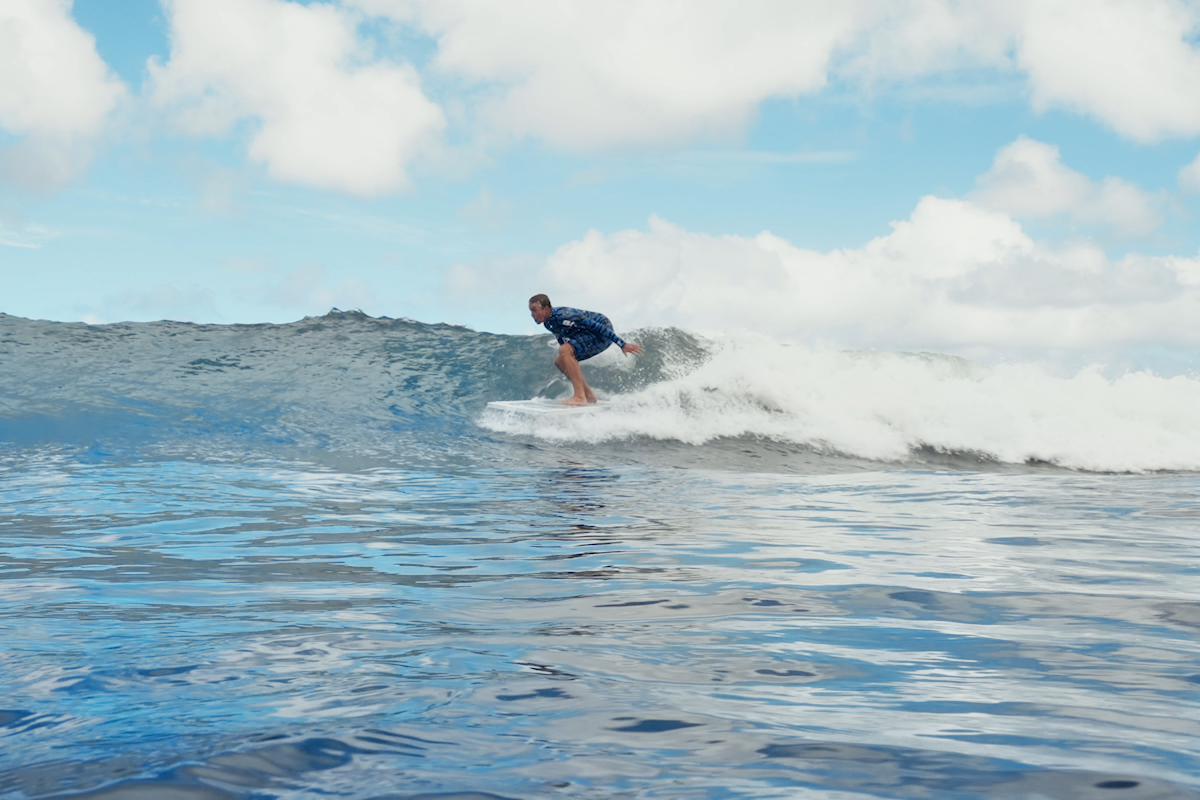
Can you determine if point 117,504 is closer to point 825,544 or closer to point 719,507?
point 719,507

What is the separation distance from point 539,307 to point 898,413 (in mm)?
5574

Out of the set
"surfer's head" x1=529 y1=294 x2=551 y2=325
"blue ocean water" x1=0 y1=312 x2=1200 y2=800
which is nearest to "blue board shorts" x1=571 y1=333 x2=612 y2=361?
"surfer's head" x1=529 y1=294 x2=551 y2=325

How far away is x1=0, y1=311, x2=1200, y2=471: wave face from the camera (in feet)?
37.2

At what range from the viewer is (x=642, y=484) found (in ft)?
27.1

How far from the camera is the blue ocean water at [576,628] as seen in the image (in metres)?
1.79

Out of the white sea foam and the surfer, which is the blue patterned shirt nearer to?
the surfer

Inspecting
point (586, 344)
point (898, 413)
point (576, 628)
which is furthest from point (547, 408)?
point (576, 628)

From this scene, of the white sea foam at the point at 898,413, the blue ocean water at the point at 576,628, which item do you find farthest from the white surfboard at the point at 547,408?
the blue ocean water at the point at 576,628

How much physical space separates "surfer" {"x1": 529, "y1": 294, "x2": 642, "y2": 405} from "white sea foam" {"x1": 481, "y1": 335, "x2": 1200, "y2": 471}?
60cm

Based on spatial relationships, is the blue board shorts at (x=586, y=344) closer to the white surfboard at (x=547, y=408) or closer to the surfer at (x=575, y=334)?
the surfer at (x=575, y=334)

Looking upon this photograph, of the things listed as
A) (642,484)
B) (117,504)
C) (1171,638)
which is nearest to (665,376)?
(642,484)

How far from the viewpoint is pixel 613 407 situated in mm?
12703

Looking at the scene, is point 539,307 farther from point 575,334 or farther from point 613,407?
point 613,407

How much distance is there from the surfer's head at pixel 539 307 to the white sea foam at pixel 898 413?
4.80ft
